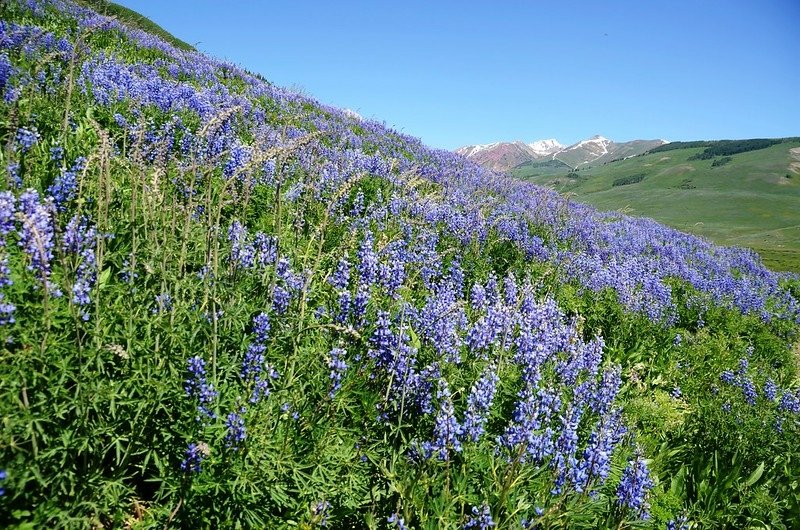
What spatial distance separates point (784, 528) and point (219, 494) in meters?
5.38

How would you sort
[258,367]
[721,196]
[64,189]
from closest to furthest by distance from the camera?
[258,367] → [64,189] → [721,196]

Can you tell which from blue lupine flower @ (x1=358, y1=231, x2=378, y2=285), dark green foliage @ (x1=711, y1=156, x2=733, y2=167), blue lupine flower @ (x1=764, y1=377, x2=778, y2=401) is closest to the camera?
blue lupine flower @ (x1=358, y1=231, x2=378, y2=285)

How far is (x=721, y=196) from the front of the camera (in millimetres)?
85312

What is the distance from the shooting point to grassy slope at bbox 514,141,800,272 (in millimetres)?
46906

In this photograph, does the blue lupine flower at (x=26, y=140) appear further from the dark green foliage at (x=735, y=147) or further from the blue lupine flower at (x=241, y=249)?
the dark green foliage at (x=735, y=147)

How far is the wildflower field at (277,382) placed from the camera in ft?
9.20

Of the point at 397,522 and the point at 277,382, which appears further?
the point at 277,382

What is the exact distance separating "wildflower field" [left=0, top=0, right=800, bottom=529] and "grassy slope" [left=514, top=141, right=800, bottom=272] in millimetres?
20644

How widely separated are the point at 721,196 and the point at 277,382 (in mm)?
101605

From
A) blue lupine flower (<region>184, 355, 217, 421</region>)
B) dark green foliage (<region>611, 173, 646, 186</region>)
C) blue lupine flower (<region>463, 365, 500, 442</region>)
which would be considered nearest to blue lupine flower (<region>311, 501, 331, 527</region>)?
blue lupine flower (<region>184, 355, 217, 421</region>)

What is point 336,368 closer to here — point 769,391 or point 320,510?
point 320,510

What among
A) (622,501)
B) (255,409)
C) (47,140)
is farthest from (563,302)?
(47,140)

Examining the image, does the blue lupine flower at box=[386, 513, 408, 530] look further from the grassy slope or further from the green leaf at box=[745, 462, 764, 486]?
the grassy slope

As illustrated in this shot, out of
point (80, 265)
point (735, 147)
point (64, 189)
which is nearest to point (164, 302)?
point (80, 265)
